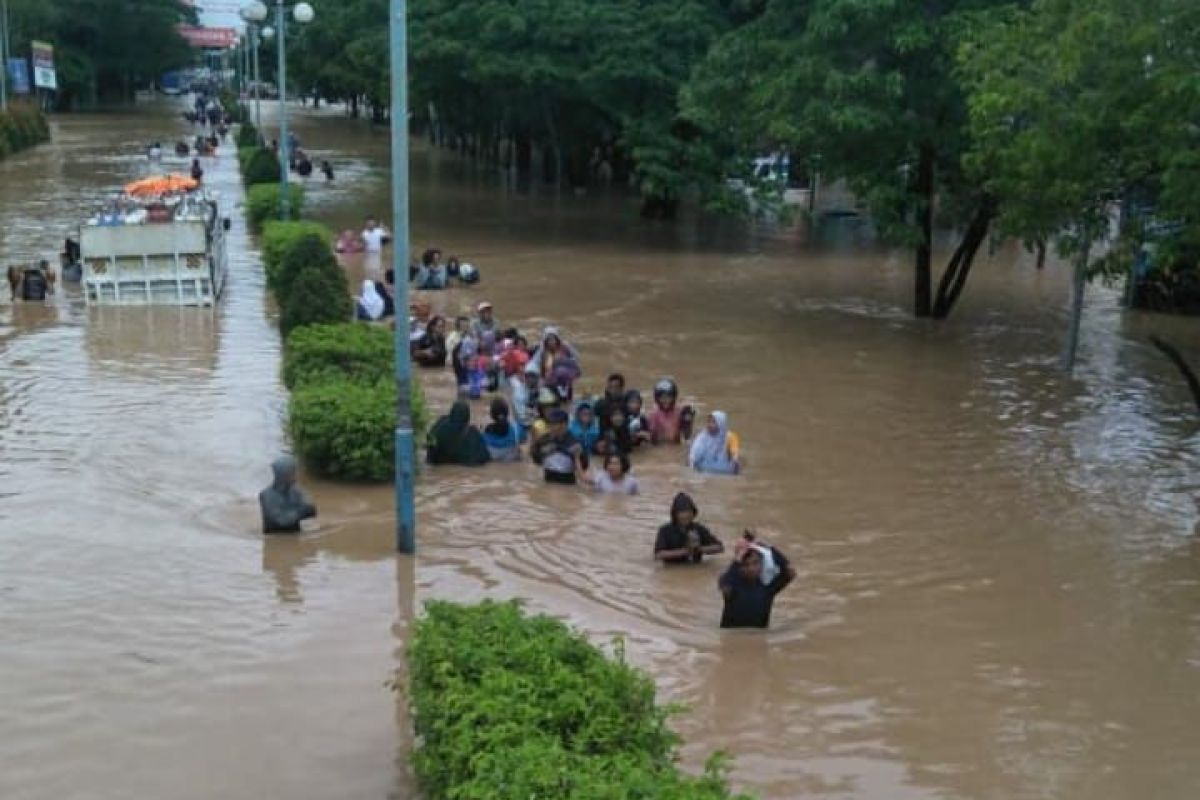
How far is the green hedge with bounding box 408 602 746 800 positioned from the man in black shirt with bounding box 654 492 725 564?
13.7ft

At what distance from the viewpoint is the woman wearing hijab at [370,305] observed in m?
23.0

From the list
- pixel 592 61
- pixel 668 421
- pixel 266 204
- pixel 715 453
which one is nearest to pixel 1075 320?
pixel 668 421

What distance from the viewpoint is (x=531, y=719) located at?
20.5 feet

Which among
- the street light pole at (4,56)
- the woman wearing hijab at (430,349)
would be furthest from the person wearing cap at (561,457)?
the street light pole at (4,56)

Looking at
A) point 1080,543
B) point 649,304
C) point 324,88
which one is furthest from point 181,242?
point 324,88

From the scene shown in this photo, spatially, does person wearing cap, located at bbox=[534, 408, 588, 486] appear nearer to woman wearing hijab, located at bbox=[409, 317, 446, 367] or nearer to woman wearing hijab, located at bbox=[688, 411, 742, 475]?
woman wearing hijab, located at bbox=[688, 411, 742, 475]

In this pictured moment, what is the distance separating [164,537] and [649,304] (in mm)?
15273

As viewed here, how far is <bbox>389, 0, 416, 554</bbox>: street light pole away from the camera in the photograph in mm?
11008

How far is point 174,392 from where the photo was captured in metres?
17.6

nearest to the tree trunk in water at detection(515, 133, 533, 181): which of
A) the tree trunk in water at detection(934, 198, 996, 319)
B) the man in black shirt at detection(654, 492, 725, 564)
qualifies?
the tree trunk in water at detection(934, 198, 996, 319)

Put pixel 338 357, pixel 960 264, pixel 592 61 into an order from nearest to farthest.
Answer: pixel 338 357 → pixel 960 264 → pixel 592 61

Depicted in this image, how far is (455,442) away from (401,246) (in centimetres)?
381

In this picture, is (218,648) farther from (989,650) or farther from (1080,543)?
(1080,543)

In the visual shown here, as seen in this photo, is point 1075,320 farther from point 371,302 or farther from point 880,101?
point 371,302
